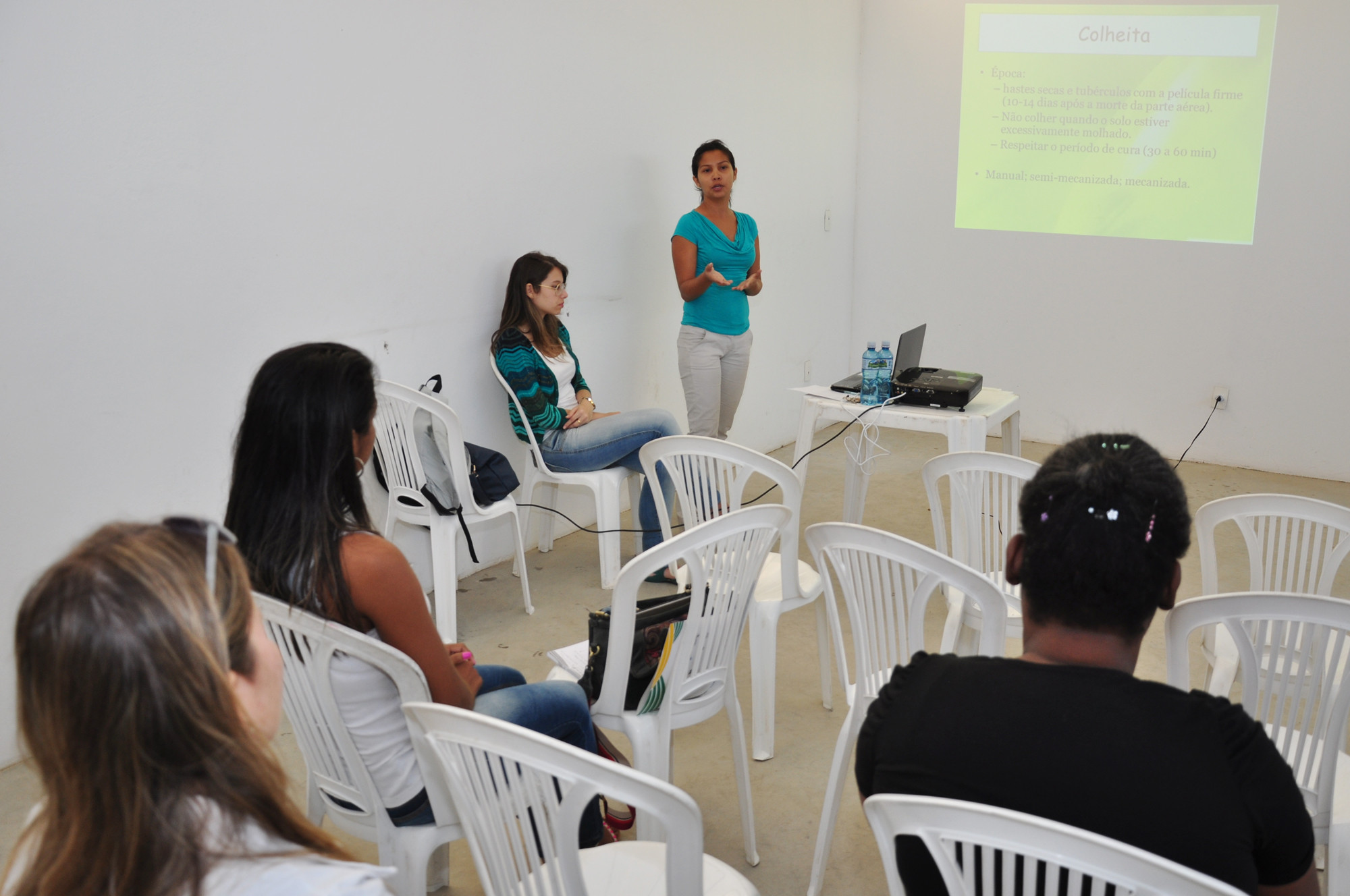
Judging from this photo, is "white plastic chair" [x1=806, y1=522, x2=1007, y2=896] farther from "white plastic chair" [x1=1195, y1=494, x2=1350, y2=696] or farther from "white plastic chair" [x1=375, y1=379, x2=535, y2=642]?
"white plastic chair" [x1=375, y1=379, x2=535, y2=642]

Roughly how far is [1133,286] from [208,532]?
5.07 metres

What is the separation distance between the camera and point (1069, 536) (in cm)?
120

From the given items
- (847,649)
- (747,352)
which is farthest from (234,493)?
(747,352)

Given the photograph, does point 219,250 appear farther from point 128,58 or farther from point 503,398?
point 503,398

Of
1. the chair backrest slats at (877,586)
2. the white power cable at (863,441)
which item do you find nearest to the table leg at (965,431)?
the white power cable at (863,441)

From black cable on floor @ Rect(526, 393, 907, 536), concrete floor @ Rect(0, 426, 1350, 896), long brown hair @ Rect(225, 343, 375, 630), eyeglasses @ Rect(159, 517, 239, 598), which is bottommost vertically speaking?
concrete floor @ Rect(0, 426, 1350, 896)

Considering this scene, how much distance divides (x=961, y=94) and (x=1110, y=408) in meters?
1.78

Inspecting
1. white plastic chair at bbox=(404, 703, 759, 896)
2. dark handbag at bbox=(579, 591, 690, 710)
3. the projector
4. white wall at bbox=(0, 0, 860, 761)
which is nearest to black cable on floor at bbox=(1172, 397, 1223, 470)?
the projector

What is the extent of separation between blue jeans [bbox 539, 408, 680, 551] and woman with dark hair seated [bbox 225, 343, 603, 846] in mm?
1812

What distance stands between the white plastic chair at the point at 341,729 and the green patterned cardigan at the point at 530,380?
5.70 ft

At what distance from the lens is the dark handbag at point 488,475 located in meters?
3.20

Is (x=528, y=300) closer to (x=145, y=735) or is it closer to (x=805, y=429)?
(x=805, y=429)

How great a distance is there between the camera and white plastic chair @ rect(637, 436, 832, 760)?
2473 millimetres

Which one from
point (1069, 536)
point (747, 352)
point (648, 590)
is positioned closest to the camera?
point (1069, 536)
